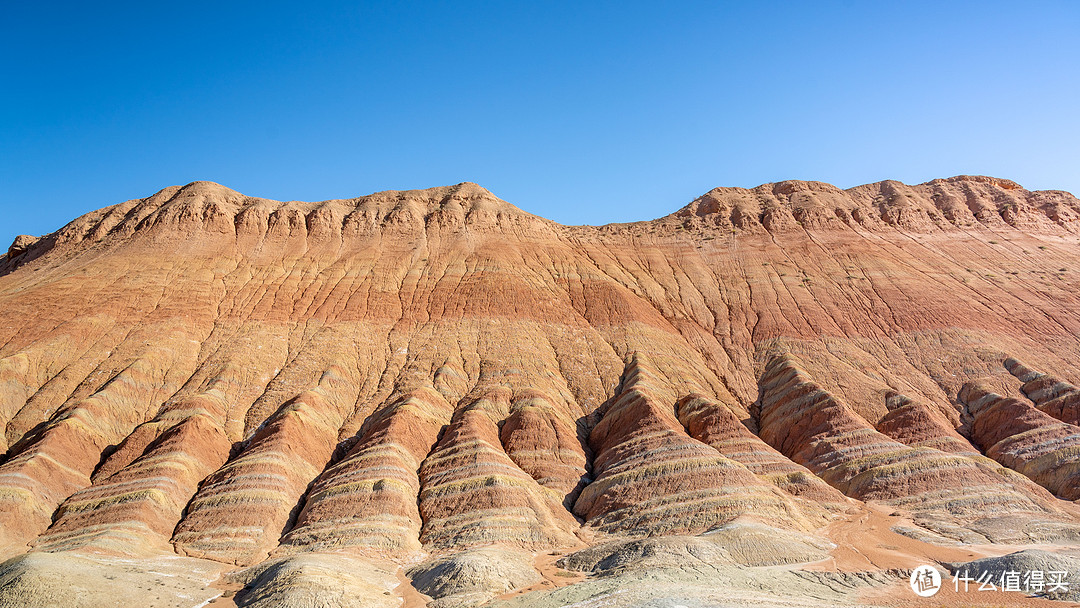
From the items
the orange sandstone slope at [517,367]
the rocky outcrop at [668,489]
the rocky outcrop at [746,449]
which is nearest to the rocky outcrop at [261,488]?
the orange sandstone slope at [517,367]

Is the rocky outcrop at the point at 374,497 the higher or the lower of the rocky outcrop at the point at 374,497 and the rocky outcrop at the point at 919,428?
the higher

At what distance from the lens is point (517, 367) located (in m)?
55.7

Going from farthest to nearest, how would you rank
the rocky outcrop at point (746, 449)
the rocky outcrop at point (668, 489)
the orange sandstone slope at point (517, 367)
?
1. the rocky outcrop at point (746, 449)
2. the orange sandstone slope at point (517, 367)
3. the rocky outcrop at point (668, 489)

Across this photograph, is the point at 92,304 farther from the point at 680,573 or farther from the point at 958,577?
the point at 958,577

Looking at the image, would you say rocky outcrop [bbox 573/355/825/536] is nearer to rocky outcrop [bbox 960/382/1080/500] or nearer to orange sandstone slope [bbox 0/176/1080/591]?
orange sandstone slope [bbox 0/176/1080/591]

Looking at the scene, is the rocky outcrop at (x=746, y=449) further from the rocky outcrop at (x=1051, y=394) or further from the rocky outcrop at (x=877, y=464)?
the rocky outcrop at (x=1051, y=394)

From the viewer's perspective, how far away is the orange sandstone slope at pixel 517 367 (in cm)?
3891

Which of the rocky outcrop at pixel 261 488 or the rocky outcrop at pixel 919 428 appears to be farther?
the rocky outcrop at pixel 919 428

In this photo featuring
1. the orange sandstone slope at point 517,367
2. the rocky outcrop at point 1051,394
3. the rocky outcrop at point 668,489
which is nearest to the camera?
the rocky outcrop at point 668,489

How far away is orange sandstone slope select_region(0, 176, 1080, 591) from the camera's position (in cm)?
3891
